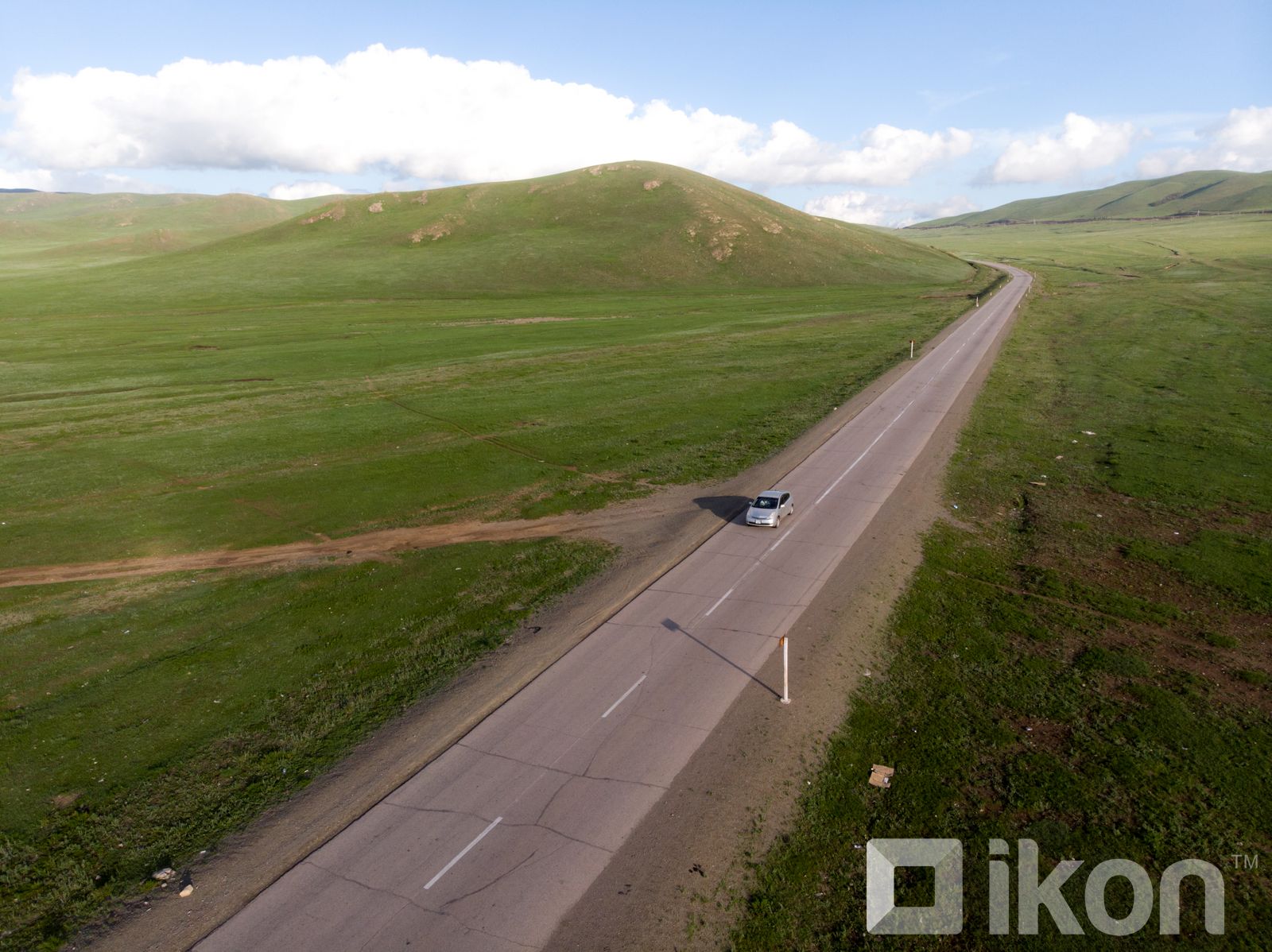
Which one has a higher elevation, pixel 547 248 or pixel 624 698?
pixel 547 248

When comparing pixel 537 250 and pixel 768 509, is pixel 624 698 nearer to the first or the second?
pixel 768 509

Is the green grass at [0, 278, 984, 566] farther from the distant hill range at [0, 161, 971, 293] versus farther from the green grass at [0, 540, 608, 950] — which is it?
the distant hill range at [0, 161, 971, 293]

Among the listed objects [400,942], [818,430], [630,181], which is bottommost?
[400,942]

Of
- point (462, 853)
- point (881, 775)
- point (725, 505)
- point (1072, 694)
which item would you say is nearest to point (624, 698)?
point (462, 853)

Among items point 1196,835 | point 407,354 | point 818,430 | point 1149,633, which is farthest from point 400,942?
point 407,354

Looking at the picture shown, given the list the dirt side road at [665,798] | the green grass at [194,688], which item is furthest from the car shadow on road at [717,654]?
the green grass at [194,688]

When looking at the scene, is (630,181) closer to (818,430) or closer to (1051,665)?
(818,430)
